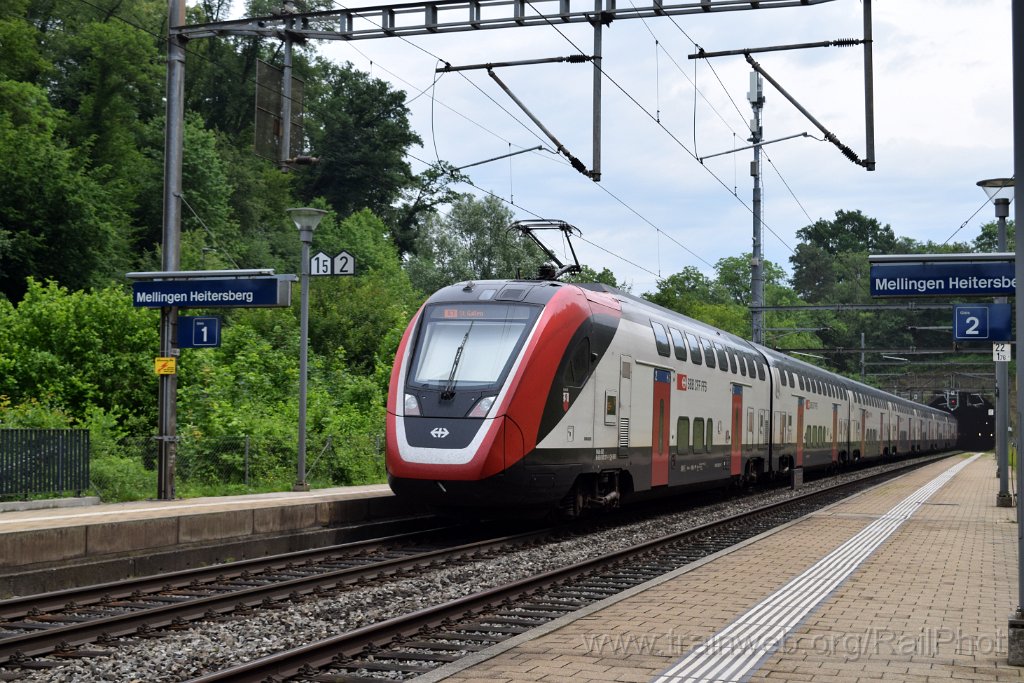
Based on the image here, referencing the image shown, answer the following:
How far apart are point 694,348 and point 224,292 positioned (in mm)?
8756

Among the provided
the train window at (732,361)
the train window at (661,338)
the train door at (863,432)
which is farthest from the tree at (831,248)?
the train window at (661,338)

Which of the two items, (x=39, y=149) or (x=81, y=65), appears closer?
(x=39, y=149)

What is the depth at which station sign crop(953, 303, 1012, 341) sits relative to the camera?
17.4 m

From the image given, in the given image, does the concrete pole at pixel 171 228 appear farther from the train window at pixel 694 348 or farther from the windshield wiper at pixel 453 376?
the train window at pixel 694 348

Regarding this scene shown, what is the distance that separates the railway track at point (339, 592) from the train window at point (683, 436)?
4454 mm

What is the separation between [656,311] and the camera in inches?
808

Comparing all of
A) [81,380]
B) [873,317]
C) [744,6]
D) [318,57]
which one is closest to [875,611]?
[744,6]

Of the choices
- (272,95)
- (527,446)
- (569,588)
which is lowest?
(569,588)

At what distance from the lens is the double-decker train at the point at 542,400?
1508cm

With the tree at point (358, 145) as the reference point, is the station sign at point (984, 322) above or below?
below

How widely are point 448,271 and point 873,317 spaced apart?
152 ft

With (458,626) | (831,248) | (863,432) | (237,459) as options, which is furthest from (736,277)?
(458,626)

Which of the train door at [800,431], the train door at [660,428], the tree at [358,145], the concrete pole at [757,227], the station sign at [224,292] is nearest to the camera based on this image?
the station sign at [224,292]

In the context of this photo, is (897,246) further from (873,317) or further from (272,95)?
(272,95)
